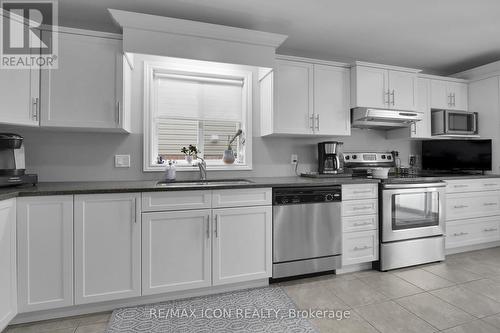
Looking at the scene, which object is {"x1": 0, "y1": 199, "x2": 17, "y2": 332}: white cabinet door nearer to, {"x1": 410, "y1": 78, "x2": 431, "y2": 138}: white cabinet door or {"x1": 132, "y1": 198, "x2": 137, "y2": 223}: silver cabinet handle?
{"x1": 132, "y1": 198, "x2": 137, "y2": 223}: silver cabinet handle

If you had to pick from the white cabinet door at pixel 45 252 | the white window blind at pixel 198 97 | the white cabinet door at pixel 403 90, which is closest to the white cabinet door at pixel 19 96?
the white cabinet door at pixel 45 252

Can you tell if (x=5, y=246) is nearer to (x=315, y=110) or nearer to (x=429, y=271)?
(x=315, y=110)

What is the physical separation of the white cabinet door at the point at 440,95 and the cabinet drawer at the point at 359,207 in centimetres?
188

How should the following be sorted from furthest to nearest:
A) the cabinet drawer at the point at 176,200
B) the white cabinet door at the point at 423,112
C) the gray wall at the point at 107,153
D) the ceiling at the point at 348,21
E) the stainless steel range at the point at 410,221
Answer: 1. the white cabinet door at the point at 423,112
2. the stainless steel range at the point at 410,221
3. the gray wall at the point at 107,153
4. the ceiling at the point at 348,21
5. the cabinet drawer at the point at 176,200

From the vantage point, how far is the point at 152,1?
222 cm

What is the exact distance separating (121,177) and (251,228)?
1.41 meters

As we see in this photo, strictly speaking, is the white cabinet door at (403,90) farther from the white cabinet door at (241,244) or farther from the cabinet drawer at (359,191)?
the white cabinet door at (241,244)

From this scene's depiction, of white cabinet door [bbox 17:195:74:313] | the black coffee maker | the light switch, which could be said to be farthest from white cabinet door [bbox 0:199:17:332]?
the black coffee maker

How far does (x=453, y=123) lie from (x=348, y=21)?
2.11 meters

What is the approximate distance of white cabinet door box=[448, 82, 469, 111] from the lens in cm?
364

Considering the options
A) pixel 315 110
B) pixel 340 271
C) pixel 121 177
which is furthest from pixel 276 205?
pixel 121 177

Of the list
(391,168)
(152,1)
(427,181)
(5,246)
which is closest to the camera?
(5,246)

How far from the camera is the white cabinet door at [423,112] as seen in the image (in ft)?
11.1

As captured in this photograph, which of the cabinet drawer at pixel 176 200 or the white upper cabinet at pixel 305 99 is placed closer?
the cabinet drawer at pixel 176 200
